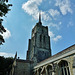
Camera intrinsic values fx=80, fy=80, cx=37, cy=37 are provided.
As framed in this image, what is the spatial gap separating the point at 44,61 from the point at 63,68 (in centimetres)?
670

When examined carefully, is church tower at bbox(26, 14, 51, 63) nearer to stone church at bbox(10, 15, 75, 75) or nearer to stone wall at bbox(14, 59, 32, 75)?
stone church at bbox(10, 15, 75, 75)

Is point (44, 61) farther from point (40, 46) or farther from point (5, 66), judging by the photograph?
point (5, 66)

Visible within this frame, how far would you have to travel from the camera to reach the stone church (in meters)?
11.7

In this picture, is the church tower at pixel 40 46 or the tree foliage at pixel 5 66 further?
the church tower at pixel 40 46

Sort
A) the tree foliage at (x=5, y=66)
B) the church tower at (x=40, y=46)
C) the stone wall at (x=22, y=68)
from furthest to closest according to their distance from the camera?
the church tower at (x=40, y=46) < the tree foliage at (x=5, y=66) < the stone wall at (x=22, y=68)

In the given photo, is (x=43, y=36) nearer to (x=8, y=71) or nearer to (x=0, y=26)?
(x=8, y=71)

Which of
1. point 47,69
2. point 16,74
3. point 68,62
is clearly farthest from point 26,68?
point 68,62

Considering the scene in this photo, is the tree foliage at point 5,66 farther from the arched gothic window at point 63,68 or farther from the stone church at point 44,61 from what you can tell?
the arched gothic window at point 63,68

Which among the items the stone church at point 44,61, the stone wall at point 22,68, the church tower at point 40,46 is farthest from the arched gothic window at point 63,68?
the church tower at point 40,46

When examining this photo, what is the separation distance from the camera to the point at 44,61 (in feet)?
61.1

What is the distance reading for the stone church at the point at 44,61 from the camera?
1167cm

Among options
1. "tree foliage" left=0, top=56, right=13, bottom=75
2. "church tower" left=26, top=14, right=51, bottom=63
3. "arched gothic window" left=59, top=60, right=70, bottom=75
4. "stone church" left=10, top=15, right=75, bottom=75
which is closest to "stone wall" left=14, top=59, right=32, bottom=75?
"stone church" left=10, top=15, right=75, bottom=75

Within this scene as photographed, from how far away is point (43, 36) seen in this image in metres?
35.9

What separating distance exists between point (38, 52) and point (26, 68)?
9967 millimetres
